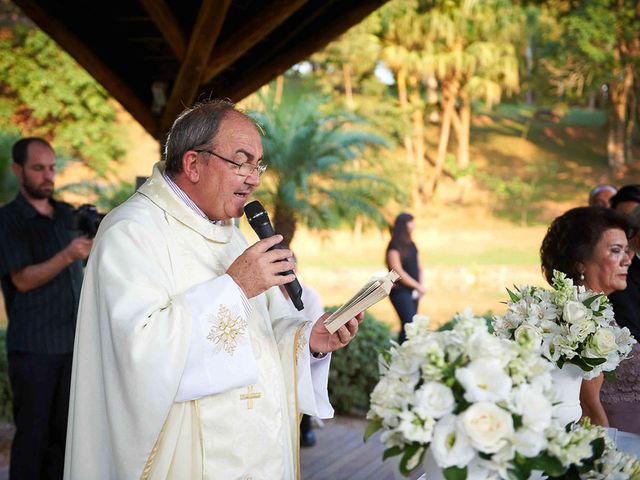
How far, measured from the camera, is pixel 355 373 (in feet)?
23.7

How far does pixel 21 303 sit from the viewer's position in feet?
13.2

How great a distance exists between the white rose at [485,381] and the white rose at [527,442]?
79mm

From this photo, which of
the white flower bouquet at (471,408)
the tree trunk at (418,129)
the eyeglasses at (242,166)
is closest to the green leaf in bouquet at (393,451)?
the white flower bouquet at (471,408)

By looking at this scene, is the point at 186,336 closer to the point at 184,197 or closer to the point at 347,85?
the point at 184,197

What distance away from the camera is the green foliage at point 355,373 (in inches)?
279

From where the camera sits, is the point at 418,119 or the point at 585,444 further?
the point at 418,119

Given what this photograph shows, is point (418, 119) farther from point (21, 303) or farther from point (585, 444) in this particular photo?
point (585, 444)

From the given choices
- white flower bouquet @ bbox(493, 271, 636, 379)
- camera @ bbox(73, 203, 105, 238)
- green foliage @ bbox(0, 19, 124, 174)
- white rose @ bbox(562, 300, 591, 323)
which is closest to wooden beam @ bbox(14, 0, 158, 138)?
camera @ bbox(73, 203, 105, 238)

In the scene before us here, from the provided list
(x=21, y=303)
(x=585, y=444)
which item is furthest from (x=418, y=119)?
(x=585, y=444)

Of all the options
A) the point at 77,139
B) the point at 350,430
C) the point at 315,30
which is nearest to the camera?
the point at 315,30

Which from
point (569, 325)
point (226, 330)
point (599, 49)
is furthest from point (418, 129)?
point (226, 330)

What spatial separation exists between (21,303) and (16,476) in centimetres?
89

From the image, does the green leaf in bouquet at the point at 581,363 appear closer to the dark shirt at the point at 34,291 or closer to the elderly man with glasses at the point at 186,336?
the elderly man with glasses at the point at 186,336

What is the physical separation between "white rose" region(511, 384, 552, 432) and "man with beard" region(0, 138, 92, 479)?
9.18 ft
